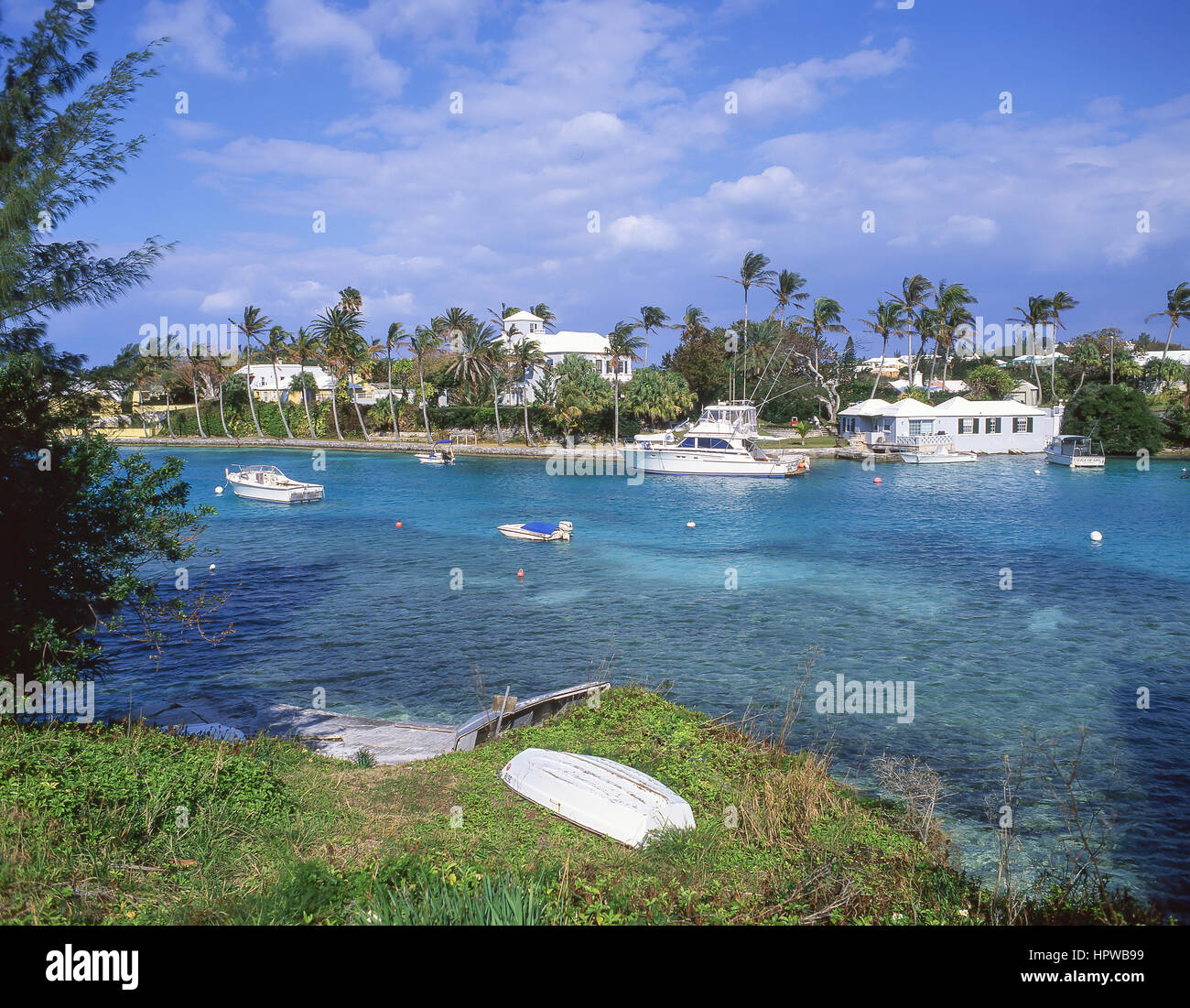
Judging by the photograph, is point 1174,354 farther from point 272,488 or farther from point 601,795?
point 601,795

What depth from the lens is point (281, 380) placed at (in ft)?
346

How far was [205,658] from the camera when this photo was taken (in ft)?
68.3

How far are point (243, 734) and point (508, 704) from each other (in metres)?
4.96

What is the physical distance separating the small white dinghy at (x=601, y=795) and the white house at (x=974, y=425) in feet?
218

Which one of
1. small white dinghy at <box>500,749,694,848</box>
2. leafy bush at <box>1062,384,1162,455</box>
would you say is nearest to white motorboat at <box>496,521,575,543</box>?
small white dinghy at <box>500,749,694,848</box>

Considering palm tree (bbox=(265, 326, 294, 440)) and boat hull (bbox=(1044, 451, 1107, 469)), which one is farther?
palm tree (bbox=(265, 326, 294, 440))

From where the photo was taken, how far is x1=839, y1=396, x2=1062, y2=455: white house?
72.1 meters

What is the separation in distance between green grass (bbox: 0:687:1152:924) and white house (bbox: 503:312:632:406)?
239 ft

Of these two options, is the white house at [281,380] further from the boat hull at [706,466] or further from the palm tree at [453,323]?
the boat hull at [706,466]

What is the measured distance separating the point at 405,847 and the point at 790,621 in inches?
684

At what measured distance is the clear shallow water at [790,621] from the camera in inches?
598

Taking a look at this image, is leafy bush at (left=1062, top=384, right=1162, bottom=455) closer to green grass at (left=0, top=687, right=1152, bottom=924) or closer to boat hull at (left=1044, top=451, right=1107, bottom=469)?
boat hull at (left=1044, top=451, right=1107, bottom=469)

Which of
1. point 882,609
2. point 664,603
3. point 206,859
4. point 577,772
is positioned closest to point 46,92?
point 206,859

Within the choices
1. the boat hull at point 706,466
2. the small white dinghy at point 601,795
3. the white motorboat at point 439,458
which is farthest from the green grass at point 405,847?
the white motorboat at point 439,458
